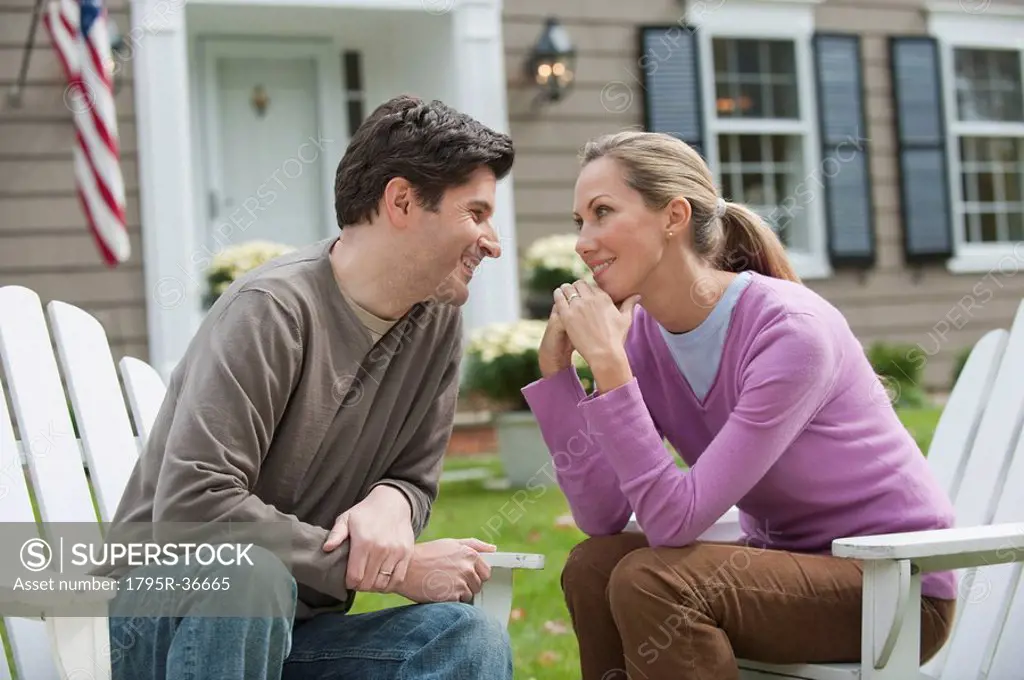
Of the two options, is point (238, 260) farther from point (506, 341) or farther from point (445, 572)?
point (445, 572)

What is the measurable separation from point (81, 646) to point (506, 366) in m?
4.05

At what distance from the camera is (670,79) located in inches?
338

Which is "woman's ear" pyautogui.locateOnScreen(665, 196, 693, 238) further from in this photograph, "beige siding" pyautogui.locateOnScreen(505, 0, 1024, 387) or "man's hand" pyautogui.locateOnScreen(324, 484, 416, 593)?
"beige siding" pyautogui.locateOnScreen(505, 0, 1024, 387)

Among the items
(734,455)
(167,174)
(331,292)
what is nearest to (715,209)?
(734,455)

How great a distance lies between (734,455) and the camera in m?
2.17

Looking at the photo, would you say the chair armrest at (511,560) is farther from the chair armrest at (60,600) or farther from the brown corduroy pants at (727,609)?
the chair armrest at (60,600)

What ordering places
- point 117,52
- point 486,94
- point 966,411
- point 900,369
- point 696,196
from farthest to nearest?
point 900,369 → point 486,94 → point 117,52 → point 966,411 → point 696,196

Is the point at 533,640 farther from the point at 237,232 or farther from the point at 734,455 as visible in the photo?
the point at 237,232

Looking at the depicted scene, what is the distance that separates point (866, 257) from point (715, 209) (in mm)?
7065

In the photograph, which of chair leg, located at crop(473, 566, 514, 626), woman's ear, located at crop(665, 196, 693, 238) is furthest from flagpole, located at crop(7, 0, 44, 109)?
chair leg, located at crop(473, 566, 514, 626)

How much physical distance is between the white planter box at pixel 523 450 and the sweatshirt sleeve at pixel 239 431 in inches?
159

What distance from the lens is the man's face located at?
7.17 feet

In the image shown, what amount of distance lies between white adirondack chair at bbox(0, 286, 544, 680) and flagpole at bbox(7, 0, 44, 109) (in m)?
A: 4.67

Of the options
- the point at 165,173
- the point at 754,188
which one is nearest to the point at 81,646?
the point at 165,173
